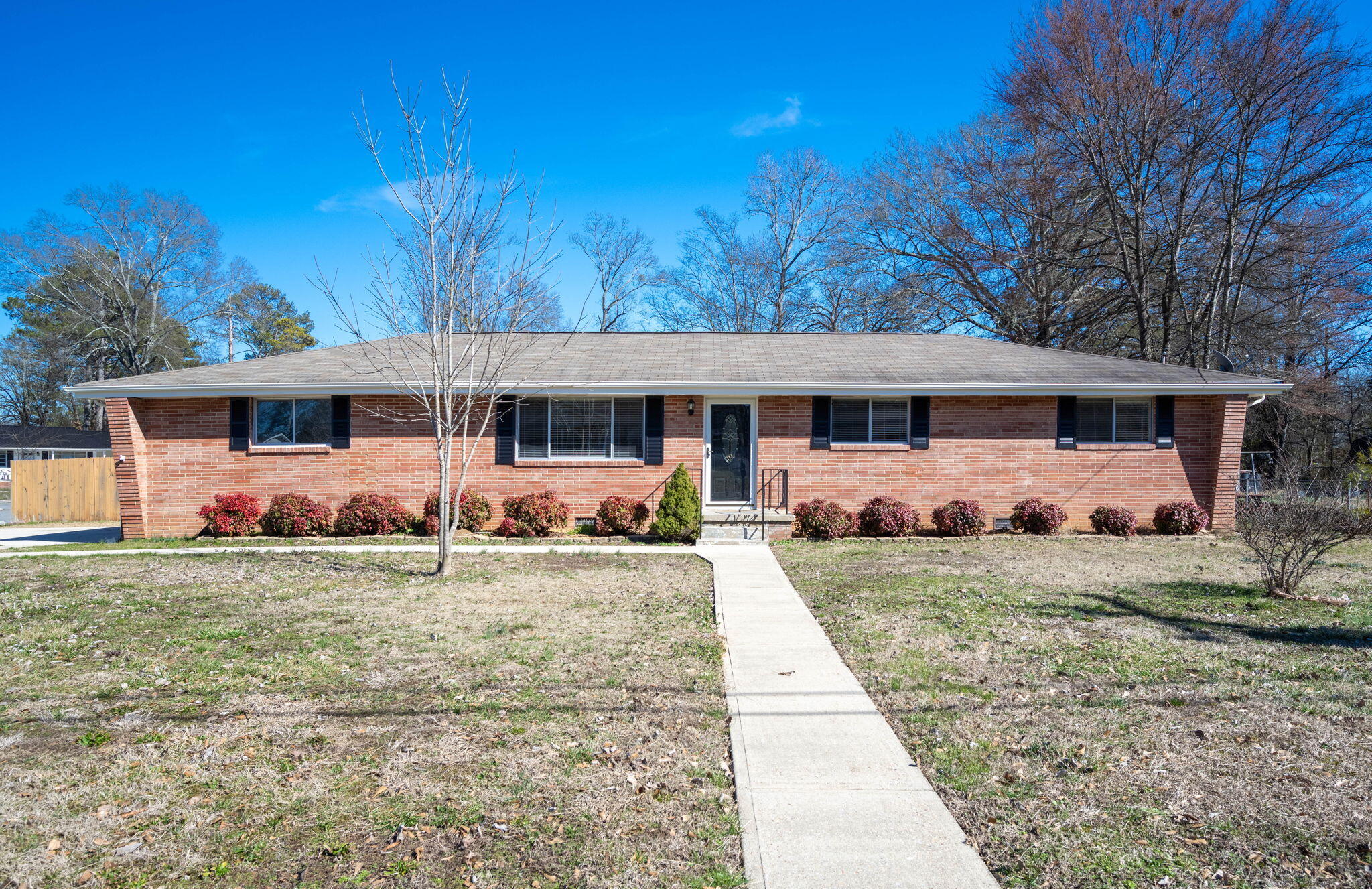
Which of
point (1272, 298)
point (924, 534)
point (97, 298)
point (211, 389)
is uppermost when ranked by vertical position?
point (97, 298)

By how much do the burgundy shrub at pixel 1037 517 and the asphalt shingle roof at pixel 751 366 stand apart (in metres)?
2.24

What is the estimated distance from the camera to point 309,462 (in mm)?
13570

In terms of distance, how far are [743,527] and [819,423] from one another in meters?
2.45

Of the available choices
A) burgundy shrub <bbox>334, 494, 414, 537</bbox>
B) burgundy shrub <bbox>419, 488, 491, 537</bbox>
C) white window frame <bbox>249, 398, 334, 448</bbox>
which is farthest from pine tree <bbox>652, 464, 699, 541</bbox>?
white window frame <bbox>249, 398, 334, 448</bbox>

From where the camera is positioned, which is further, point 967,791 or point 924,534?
point 924,534

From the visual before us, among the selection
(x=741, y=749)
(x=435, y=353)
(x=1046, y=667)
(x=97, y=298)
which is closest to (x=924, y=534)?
(x=1046, y=667)

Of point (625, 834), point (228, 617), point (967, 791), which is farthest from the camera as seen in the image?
point (228, 617)

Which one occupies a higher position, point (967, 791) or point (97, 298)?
point (97, 298)

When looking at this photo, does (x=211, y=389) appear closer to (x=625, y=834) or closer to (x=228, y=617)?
(x=228, y=617)

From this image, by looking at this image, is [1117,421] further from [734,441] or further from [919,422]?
[734,441]

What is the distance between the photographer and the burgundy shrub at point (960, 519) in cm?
1321

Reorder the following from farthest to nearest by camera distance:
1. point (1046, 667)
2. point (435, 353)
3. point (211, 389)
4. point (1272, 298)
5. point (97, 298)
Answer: point (97, 298) → point (1272, 298) → point (211, 389) → point (435, 353) → point (1046, 667)

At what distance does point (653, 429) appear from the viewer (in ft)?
44.4

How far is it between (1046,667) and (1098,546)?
764 cm
